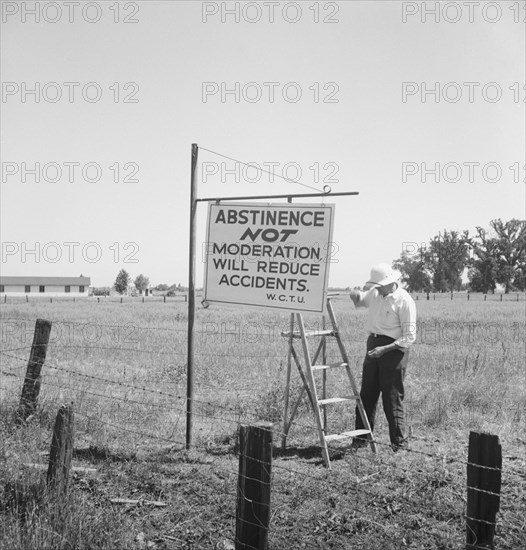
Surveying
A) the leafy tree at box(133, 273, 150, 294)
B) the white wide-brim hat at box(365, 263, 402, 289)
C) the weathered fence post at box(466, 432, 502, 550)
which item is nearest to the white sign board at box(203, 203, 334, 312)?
the white wide-brim hat at box(365, 263, 402, 289)

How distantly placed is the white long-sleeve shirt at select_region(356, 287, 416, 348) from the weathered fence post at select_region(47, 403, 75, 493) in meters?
3.52

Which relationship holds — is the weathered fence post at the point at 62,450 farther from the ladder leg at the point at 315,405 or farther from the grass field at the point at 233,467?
the ladder leg at the point at 315,405

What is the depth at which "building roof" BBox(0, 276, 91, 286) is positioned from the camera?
107m

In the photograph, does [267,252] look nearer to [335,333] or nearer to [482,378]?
[335,333]

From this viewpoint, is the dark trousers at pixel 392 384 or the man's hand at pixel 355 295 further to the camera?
the man's hand at pixel 355 295

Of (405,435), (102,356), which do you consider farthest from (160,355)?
(405,435)

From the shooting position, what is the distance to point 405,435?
6.71 metres

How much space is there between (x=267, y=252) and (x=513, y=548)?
3450 millimetres

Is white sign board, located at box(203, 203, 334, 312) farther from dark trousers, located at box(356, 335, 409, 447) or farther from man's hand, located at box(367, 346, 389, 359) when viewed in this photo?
dark trousers, located at box(356, 335, 409, 447)

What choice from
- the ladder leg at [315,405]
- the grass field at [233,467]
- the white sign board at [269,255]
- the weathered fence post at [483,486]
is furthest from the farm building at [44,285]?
the weathered fence post at [483,486]

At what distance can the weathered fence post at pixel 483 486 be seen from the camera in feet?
10.4

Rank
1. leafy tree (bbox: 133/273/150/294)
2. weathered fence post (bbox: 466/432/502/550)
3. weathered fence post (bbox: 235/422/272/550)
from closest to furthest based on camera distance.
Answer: weathered fence post (bbox: 466/432/502/550) → weathered fence post (bbox: 235/422/272/550) → leafy tree (bbox: 133/273/150/294)

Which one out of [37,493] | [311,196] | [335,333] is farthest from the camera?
[335,333]

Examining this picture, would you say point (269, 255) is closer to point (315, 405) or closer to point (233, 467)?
point (315, 405)
